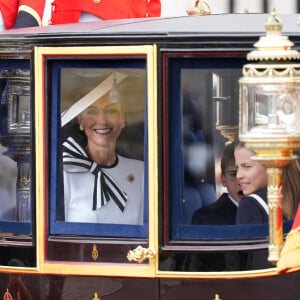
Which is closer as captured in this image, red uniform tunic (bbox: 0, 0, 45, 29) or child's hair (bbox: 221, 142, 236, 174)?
child's hair (bbox: 221, 142, 236, 174)

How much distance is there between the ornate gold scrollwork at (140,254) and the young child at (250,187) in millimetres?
352

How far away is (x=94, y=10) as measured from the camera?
868cm

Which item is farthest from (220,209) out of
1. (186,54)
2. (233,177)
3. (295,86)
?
(295,86)

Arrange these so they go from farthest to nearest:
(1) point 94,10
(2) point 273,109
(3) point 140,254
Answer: (1) point 94,10, (3) point 140,254, (2) point 273,109

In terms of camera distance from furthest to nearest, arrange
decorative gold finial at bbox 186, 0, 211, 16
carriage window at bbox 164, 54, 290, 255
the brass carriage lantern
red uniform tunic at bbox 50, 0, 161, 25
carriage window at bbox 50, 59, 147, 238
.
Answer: red uniform tunic at bbox 50, 0, 161, 25 < decorative gold finial at bbox 186, 0, 211, 16 < carriage window at bbox 50, 59, 147, 238 < carriage window at bbox 164, 54, 290, 255 < the brass carriage lantern

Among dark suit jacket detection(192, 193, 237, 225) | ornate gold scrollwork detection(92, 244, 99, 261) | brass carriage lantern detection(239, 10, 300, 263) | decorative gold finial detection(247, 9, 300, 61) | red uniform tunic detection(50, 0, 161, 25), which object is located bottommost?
ornate gold scrollwork detection(92, 244, 99, 261)

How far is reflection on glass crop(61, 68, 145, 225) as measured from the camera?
6.67 metres

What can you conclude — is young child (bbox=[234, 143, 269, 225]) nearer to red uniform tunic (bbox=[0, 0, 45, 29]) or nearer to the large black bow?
the large black bow

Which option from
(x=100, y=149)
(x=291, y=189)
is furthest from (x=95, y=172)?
(x=291, y=189)

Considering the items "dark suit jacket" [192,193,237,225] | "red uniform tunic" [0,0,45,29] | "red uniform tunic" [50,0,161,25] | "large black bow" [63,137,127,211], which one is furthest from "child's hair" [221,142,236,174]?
"red uniform tunic" [0,0,45,29]

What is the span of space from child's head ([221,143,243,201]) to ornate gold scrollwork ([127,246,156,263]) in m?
0.38

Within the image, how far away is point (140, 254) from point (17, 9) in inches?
108

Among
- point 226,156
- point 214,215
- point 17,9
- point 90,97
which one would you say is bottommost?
point 214,215

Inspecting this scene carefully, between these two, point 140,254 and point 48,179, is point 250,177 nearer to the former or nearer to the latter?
point 140,254
